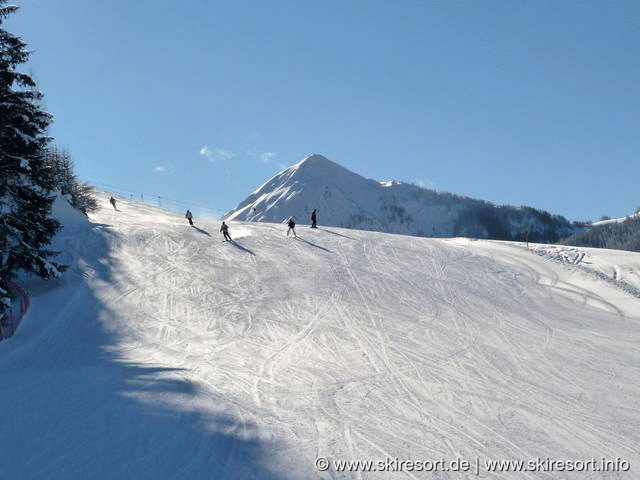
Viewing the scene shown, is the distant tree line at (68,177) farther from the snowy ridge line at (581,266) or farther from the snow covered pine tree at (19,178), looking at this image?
the snowy ridge line at (581,266)

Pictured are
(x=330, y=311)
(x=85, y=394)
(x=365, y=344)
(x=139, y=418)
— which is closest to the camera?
(x=139, y=418)

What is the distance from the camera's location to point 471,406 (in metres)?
11.3

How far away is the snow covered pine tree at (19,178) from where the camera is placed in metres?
18.0

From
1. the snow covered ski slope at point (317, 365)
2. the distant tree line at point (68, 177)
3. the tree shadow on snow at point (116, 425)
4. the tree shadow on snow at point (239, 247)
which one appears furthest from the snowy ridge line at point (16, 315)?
the distant tree line at point (68, 177)

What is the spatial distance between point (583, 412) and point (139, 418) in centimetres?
980

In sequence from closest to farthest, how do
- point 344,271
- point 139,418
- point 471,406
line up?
1. point 139,418
2. point 471,406
3. point 344,271

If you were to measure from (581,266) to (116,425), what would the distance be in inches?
1036

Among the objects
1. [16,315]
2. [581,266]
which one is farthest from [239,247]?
[581,266]

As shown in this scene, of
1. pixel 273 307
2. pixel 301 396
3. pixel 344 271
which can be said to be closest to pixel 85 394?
pixel 301 396

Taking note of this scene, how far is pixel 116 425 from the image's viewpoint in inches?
356

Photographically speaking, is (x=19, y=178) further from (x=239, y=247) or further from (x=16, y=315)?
(x=239, y=247)

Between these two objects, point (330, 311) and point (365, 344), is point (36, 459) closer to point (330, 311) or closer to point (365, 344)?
point (365, 344)

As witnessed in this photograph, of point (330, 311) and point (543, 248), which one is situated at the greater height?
point (543, 248)

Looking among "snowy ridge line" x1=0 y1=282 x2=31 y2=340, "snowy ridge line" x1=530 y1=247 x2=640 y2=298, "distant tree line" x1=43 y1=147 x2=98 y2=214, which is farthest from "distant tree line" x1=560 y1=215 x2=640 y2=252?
"snowy ridge line" x1=0 y1=282 x2=31 y2=340
